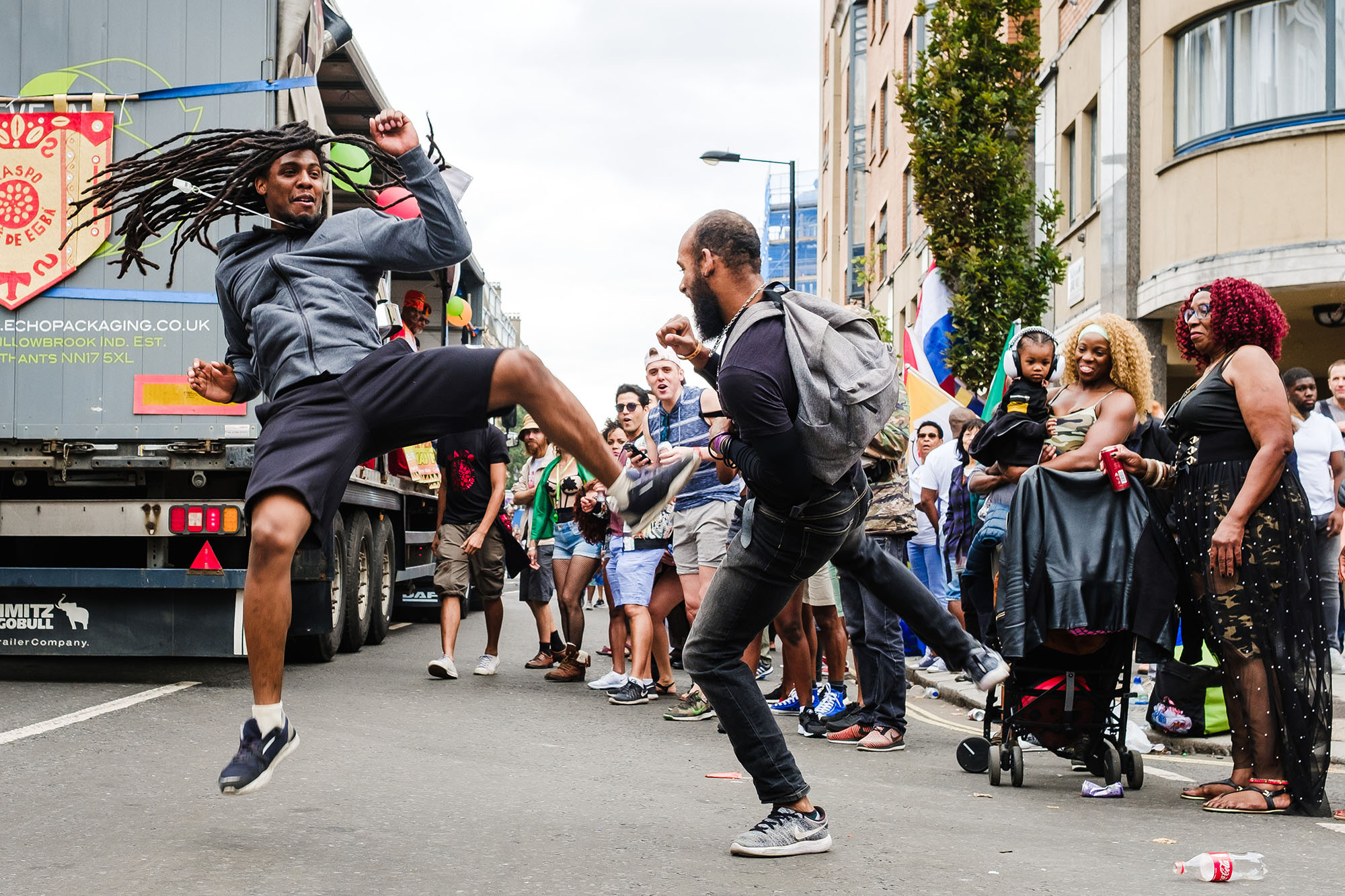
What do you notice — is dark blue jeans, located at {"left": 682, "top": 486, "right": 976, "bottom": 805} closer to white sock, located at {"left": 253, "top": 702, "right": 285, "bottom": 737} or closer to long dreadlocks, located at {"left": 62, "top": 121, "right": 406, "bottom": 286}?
white sock, located at {"left": 253, "top": 702, "right": 285, "bottom": 737}

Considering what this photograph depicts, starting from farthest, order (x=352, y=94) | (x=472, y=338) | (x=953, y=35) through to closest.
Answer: (x=472, y=338) → (x=953, y=35) → (x=352, y=94)

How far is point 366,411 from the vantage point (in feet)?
14.6

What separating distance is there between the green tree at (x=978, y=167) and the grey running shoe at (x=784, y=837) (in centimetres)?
1123

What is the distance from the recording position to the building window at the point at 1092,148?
1970 cm

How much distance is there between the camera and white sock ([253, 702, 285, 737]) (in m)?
4.27

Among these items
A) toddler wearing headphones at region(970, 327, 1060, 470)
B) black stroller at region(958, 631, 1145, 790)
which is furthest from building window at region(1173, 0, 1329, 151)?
black stroller at region(958, 631, 1145, 790)

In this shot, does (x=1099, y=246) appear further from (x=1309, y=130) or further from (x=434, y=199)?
(x=434, y=199)

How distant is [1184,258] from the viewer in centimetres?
1633

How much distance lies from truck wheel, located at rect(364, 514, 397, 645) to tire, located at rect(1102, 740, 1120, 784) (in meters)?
7.50

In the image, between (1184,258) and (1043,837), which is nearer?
(1043,837)

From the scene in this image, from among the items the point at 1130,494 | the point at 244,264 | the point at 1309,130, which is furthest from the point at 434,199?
the point at 1309,130

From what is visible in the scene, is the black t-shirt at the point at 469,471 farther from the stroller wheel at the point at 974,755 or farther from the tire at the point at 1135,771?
the tire at the point at 1135,771

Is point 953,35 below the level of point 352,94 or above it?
above

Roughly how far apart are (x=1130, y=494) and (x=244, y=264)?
3.50 m
